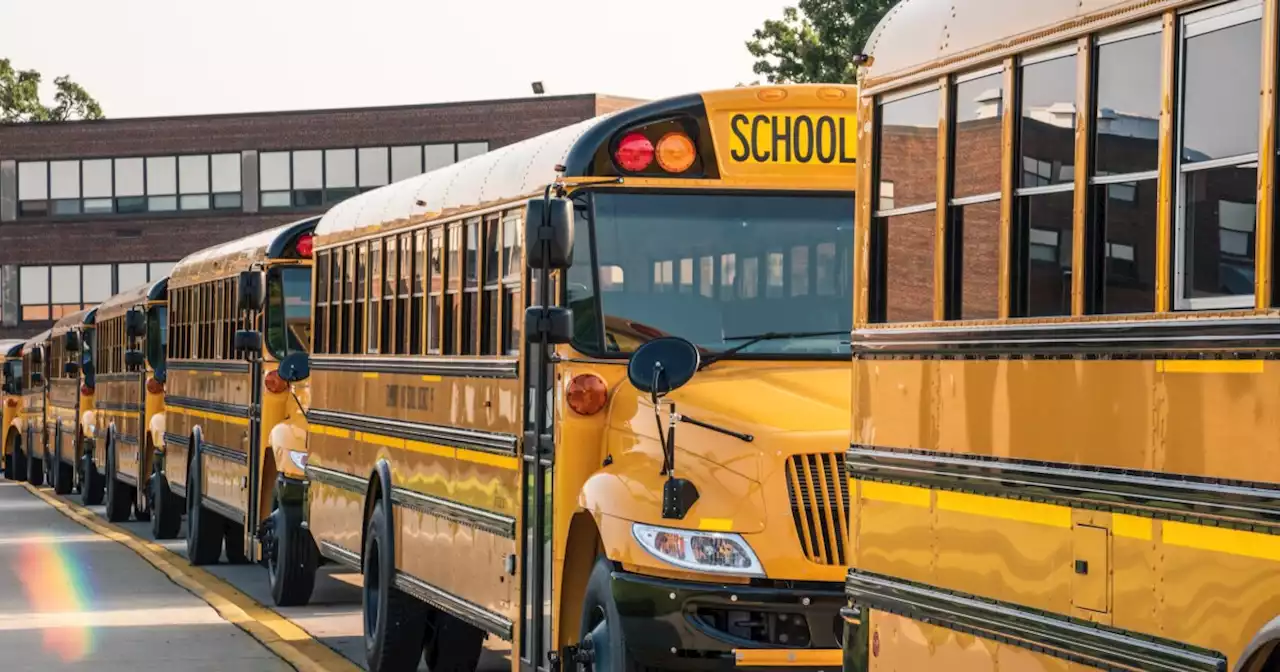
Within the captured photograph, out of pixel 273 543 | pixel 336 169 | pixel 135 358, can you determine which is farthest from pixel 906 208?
pixel 336 169

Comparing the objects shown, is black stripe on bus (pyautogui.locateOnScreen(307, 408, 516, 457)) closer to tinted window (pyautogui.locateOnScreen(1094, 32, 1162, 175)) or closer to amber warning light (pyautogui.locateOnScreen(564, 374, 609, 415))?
amber warning light (pyautogui.locateOnScreen(564, 374, 609, 415))

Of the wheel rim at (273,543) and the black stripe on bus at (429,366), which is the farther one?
the wheel rim at (273,543)

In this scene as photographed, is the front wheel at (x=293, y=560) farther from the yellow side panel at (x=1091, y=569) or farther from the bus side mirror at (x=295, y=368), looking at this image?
the yellow side panel at (x=1091, y=569)

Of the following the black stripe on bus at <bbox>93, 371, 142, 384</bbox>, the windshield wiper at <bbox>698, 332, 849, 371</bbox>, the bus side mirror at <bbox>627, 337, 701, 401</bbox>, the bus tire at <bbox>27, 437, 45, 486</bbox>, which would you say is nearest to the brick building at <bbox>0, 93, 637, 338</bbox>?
the bus tire at <bbox>27, 437, 45, 486</bbox>

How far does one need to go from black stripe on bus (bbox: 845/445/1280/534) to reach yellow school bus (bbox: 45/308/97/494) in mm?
26625

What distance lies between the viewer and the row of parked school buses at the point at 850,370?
4.96 meters

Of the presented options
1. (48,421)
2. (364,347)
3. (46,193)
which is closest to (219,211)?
(46,193)

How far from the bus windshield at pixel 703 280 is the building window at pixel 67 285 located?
65.5 m

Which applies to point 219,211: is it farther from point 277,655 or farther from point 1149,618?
point 1149,618

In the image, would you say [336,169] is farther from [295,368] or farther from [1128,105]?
[1128,105]

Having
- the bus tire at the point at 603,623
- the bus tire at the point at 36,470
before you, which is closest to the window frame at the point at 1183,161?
the bus tire at the point at 603,623

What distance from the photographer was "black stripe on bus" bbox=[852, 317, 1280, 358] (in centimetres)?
473

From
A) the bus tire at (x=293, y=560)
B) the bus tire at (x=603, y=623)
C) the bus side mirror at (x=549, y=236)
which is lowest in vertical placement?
the bus tire at (x=293, y=560)

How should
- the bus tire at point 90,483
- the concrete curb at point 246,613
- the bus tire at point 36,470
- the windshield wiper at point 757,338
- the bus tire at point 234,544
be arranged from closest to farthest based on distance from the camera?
the windshield wiper at point 757,338 < the concrete curb at point 246,613 < the bus tire at point 234,544 < the bus tire at point 90,483 < the bus tire at point 36,470
